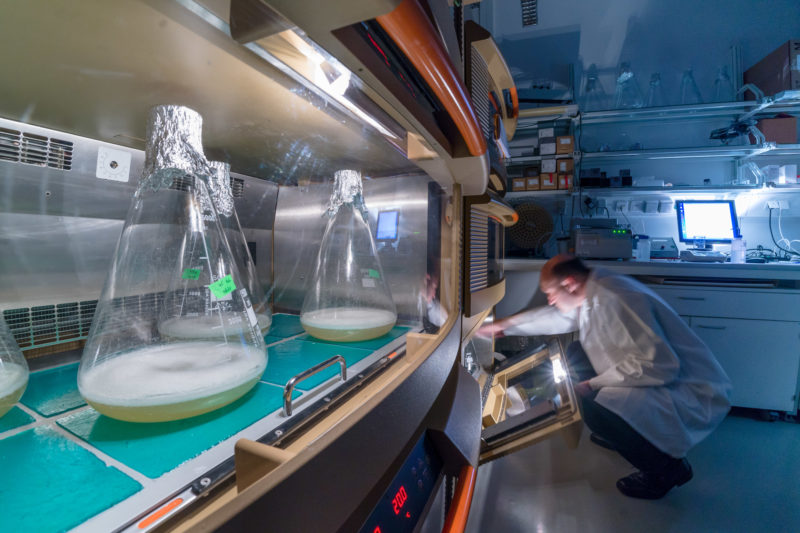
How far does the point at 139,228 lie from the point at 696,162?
4.21m

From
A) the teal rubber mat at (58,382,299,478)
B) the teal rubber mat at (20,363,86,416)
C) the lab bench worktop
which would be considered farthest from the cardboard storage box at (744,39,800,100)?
the teal rubber mat at (20,363,86,416)

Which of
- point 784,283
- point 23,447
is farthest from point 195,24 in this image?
point 784,283

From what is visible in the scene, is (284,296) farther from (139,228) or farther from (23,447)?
(23,447)

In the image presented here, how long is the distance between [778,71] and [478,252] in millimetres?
3414

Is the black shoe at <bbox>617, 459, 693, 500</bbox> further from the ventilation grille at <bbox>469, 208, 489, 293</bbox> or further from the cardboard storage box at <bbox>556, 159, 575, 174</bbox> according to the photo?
the cardboard storage box at <bbox>556, 159, 575, 174</bbox>

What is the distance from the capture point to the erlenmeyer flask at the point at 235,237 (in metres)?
0.61

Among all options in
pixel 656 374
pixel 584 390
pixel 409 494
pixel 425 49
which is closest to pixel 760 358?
pixel 656 374

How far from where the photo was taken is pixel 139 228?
42cm

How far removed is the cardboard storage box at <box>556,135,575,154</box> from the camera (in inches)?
115

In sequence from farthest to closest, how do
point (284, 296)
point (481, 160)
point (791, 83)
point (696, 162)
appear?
point (696, 162), point (791, 83), point (284, 296), point (481, 160)

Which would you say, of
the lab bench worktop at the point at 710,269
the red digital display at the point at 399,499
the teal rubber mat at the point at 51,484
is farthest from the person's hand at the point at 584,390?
the teal rubber mat at the point at 51,484

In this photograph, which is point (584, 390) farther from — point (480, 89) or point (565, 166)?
point (565, 166)

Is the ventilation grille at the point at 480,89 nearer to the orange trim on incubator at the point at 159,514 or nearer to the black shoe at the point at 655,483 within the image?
the orange trim on incubator at the point at 159,514

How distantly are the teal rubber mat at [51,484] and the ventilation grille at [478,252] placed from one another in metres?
0.77
